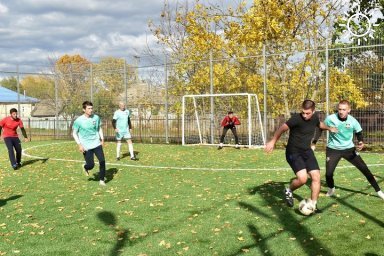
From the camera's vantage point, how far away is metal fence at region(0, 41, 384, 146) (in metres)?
15.6

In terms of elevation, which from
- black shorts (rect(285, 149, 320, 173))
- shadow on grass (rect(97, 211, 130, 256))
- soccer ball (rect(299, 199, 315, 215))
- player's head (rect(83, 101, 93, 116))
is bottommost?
shadow on grass (rect(97, 211, 130, 256))

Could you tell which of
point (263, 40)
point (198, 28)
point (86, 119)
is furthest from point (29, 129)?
point (86, 119)

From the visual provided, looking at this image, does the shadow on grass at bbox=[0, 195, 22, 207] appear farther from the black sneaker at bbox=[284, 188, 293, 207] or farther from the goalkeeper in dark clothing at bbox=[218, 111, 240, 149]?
the goalkeeper in dark clothing at bbox=[218, 111, 240, 149]

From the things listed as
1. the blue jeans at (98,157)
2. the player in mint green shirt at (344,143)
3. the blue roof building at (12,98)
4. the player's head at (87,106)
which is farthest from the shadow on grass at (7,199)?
the blue roof building at (12,98)

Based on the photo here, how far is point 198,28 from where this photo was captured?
25375 mm

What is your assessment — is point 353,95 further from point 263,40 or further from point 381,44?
point 263,40

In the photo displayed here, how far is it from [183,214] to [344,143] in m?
3.08

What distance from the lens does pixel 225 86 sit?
20.7 meters

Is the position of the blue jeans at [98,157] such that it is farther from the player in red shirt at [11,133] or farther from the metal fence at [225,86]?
the metal fence at [225,86]

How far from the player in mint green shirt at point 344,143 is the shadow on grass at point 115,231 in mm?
3839

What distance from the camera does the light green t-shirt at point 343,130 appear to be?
7766mm

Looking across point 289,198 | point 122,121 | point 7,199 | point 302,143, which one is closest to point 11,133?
point 122,121

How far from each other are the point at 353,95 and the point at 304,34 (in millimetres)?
6546

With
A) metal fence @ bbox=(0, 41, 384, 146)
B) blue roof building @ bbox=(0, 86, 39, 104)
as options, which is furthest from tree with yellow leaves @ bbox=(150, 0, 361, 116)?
blue roof building @ bbox=(0, 86, 39, 104)
